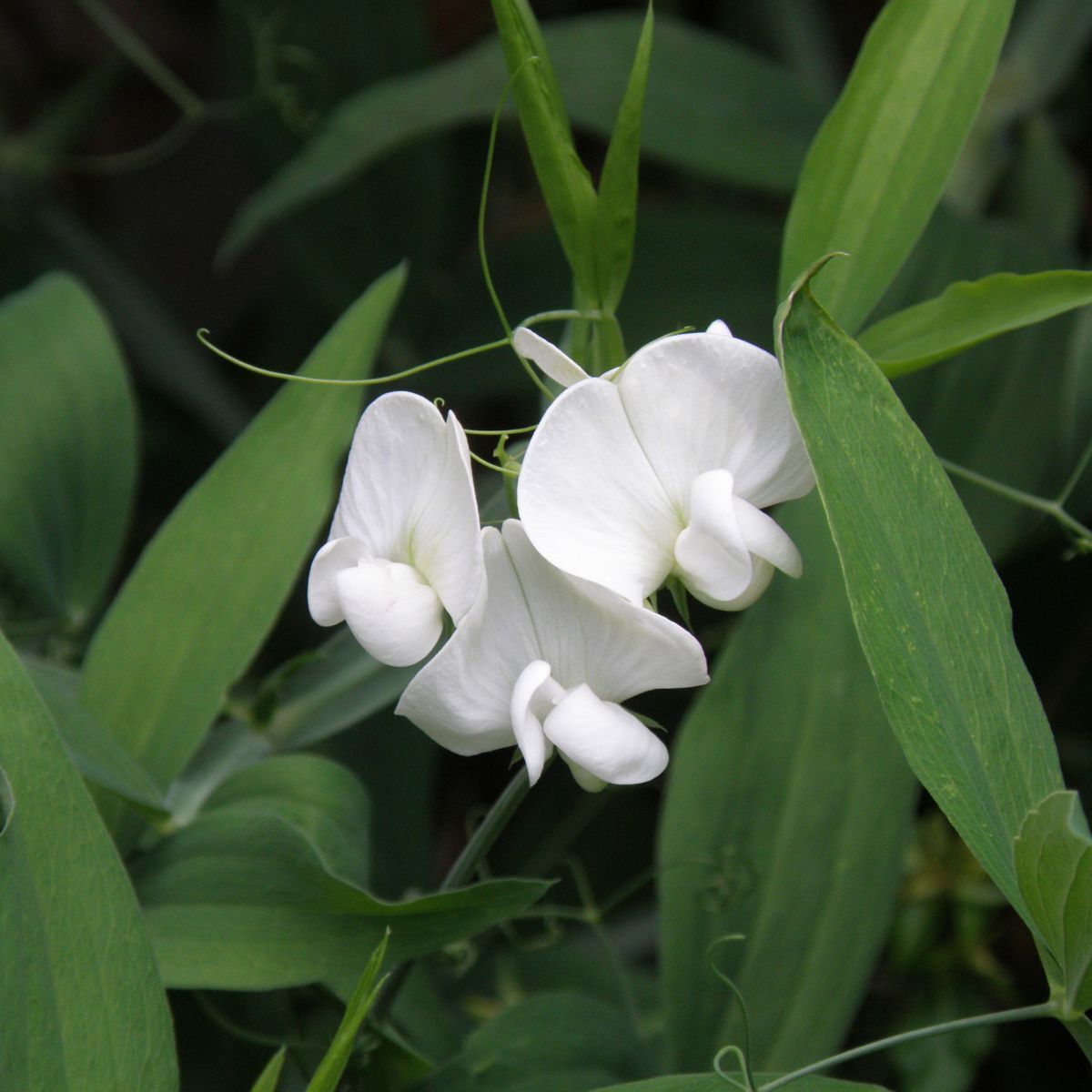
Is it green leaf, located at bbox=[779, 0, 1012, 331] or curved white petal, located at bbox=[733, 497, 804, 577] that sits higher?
green leaf, located at bbox=[779, 0, 1012, 331]

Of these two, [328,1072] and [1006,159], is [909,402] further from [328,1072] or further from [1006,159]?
[328,1072]

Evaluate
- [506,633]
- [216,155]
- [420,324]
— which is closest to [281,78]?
[420,324]

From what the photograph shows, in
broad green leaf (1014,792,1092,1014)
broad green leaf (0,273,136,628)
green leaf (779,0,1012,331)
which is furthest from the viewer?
broad green leaf (0,273,136,628)

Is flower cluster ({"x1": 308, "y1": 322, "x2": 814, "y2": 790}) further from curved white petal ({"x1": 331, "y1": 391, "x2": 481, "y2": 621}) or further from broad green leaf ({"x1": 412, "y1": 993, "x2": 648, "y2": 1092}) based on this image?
broad green leaf ({"x1": 412, "y1": 993, "x2": 648, "y2": 1092})

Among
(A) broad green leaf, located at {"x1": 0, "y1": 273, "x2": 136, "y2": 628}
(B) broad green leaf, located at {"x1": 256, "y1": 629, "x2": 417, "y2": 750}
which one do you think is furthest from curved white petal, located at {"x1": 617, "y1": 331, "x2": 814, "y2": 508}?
(A) broad green leaf, located at {"x1": 0, "y1": 273, "x2": 136, "y2": 628}

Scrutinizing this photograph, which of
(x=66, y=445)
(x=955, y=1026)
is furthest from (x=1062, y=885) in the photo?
(x=66, y=445)

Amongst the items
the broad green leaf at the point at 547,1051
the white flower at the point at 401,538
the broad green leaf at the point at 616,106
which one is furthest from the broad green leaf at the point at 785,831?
the broad green leaf at the point at 616,106
